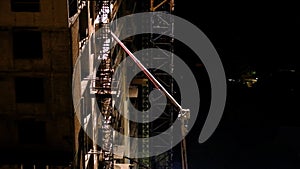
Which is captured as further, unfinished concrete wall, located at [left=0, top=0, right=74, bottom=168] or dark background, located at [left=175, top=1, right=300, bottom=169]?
dark background, located at [left=175, top=1, right=300, bottom=169]

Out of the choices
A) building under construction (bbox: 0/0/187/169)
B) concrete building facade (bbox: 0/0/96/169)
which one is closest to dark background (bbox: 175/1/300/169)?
building under construction (bbox: 0/0/187/169)

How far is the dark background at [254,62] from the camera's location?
125 ft

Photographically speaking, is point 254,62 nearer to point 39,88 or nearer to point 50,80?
point 39,88

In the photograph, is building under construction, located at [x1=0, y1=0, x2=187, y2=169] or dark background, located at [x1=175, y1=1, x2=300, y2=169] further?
dark background, located at [x1=175, y1=1, x2=300, y2=169]

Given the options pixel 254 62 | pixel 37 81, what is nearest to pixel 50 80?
pixel 37 81

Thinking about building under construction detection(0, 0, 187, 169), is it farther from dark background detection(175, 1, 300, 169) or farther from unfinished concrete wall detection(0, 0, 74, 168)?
dark background detection(175, 1, 300, 169)

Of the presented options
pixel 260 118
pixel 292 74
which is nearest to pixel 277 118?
pixel 260 118

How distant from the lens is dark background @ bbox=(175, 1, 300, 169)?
38.0 m

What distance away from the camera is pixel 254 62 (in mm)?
42812

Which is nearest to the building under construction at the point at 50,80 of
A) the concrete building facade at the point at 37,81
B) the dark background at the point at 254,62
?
the concrete building facade at the point at 37,81

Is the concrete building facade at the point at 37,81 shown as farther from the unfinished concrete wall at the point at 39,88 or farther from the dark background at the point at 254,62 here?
the dark background at the point at 254,62

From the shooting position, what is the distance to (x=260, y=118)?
3912 cm

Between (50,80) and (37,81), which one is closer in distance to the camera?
(50,80)

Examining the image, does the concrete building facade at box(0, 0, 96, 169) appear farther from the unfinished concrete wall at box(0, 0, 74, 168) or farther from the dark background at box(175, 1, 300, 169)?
the dark background at box(175, 1, 300, 169)
